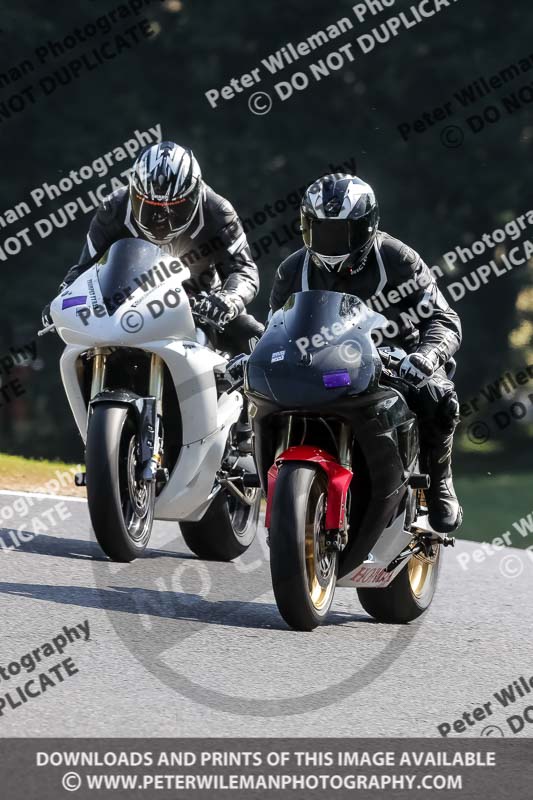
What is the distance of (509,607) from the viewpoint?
25.8 feet

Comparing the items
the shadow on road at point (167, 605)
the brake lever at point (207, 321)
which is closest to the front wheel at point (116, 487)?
the shadow on road at point (167, 605)

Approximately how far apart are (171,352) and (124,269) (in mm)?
486

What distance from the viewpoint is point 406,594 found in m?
7.00

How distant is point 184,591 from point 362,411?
1.90 meters

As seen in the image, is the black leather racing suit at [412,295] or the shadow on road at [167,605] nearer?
the black leather racing suit at [412,295]

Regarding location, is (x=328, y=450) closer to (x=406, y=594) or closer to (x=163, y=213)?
(x=406, y=594)

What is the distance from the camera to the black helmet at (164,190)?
793 centimetres

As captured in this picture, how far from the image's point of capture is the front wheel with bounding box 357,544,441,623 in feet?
22.9

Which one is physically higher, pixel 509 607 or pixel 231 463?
pixel 231 463

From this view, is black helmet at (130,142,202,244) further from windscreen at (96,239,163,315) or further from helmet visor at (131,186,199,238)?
windscreen at (96,239,163,315)

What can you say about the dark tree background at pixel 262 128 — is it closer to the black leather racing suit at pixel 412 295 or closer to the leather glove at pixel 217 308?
the leather glove at pixel 217 308

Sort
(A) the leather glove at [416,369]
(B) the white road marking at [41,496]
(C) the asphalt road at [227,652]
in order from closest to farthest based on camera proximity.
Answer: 1. (C) the asphalt road at [227,652]
2. (A) the leather glove at [416,369]
3. (B) the white road marking at [41,496]

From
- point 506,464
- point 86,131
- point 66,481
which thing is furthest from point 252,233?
point 66,481

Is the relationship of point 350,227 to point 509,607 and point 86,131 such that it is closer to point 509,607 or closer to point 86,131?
point 509,607
